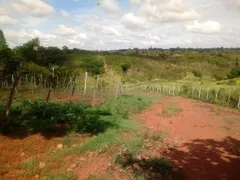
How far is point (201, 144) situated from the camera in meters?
8.12

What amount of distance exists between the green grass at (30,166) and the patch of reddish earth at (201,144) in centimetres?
337

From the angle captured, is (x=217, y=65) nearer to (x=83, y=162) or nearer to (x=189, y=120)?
(x=189, y=120)

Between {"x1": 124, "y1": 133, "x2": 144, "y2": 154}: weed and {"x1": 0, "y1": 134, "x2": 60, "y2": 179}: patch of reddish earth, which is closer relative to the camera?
{"x1": 0, "y1": 134, "x2": 60, "y2": 179}: patch of reddish earth

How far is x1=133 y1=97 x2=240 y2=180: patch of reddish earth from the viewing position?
6.01m

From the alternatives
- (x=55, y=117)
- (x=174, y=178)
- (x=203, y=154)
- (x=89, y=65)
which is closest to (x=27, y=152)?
(x=55, y=117)

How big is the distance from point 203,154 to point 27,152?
207 inches

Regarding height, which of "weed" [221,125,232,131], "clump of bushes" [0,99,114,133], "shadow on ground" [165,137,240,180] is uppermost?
"clump of bushes" [0,99,114,133]

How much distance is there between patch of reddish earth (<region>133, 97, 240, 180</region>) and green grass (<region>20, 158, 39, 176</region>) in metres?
3.37

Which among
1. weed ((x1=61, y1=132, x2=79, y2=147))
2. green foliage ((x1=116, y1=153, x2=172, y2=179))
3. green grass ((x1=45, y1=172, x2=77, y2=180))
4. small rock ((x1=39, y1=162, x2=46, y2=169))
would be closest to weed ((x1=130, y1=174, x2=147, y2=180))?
green foliage ((x1=116, y1=153, x2=172, y2=179))

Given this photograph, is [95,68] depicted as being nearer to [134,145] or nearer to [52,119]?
[52,119]

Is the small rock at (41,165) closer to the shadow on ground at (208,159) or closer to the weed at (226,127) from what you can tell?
the shadow on ground at (208,159)

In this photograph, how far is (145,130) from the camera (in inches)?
366

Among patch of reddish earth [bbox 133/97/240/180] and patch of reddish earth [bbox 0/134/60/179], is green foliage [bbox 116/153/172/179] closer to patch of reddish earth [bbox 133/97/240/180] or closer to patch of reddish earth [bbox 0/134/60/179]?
patch of reddish earth [bbox 133/97/240/180]

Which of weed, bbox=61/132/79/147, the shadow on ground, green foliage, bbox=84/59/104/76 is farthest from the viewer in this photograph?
green foliage, bbox=84/59/104/76
